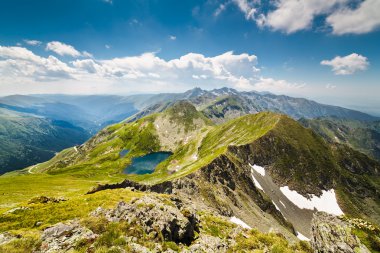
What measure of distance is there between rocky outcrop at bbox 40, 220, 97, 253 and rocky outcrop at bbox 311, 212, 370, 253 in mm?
29668

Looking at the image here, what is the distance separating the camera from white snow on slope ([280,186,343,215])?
440ft

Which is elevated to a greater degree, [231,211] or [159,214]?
[159,214]

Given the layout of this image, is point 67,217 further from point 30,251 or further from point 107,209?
point 30,251

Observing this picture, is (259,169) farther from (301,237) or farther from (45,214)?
(45,214)

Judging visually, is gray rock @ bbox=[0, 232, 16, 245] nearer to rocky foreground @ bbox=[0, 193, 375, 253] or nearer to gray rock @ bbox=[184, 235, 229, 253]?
rocky foreground @ bbox=[0, 193, 375, 253]

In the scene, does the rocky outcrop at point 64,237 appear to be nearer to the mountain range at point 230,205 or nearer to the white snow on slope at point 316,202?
the mountain range at point 230,205

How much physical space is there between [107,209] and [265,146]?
15203 cm

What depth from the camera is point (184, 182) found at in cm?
9419

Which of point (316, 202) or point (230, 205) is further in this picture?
point (316, 202)

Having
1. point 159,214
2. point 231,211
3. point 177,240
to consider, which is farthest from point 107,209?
point 231,211

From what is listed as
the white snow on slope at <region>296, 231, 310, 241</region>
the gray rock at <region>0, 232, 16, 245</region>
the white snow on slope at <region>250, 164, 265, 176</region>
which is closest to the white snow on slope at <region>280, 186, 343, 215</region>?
the white snow on slope at <region>250, 164, 265, 176</region>

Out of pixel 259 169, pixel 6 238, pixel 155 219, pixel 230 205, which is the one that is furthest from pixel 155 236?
pixel 259 169

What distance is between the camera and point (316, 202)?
457 ft

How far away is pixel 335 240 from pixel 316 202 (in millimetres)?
127524
